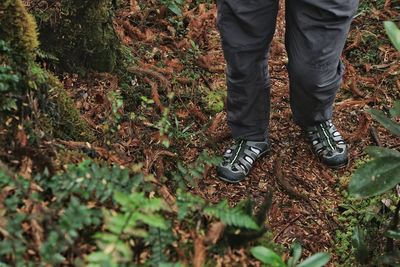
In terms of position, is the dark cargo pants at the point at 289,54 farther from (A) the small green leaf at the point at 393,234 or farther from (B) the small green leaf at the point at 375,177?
(A) the small green leaf at the point at 393,234

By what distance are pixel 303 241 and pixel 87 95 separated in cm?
180

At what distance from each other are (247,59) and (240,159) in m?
0.76

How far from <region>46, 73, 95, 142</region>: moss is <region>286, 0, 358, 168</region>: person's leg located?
1.41 m

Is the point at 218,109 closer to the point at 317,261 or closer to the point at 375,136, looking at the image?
the point at 375,136

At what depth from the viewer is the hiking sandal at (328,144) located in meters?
3.69

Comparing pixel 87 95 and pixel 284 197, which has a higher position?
pixel 87 95

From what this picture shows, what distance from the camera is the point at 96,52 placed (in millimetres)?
3633

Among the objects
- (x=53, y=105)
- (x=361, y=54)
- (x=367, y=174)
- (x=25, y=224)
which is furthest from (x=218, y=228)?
(x=361, y=54)

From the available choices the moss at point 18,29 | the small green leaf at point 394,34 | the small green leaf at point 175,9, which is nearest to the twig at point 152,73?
the small green leaf at point 175,9

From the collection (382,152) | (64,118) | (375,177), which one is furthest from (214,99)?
(375,177)

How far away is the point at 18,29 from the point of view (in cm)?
241

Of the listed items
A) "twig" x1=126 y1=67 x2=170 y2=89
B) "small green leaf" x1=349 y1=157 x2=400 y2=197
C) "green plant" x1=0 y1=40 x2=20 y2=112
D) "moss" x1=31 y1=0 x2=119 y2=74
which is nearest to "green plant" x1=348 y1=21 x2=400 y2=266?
"small green leaf" x1=349 y1=157 x2=400 y2=197

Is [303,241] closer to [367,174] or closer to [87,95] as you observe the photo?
[367,174]

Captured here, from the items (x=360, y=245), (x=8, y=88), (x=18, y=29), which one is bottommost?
(x=360, y=245)
